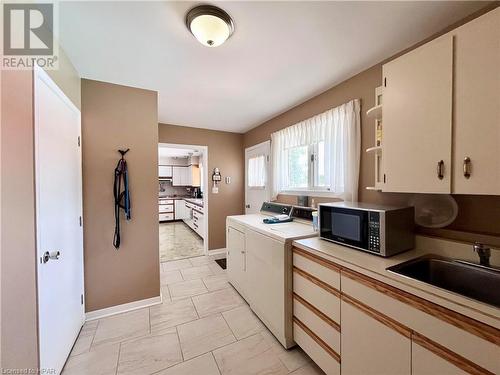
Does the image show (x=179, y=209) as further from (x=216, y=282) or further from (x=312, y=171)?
(x=312, y=171)

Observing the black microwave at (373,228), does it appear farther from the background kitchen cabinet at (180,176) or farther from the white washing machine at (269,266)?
the background kitchen cabinet at (180,176)

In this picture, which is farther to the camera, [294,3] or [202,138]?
[202,138]

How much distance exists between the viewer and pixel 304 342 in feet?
5.08

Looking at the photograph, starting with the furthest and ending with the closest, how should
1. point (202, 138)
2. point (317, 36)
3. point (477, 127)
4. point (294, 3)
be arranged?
point (202, 138)
point (317, 36)
point (294, 3)
point (477, 127)

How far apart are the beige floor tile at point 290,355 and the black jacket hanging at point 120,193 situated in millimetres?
1800

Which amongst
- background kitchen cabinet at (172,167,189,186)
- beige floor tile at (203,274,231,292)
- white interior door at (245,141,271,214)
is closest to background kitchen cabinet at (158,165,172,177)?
background kitchen cabinet at (172,167,189,186)

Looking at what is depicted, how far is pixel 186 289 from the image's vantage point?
8.73ft

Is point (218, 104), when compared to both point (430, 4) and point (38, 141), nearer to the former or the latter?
point (38, 141)

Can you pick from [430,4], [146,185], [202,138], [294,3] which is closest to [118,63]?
[146,185]

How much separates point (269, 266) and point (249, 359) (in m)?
0.70

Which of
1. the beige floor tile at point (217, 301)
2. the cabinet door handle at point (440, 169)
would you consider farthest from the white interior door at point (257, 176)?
the cabinet door handle at point (440, 169)

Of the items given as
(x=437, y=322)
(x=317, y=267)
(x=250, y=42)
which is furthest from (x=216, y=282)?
(x=250, y=42)

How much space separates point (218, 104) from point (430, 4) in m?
2.13

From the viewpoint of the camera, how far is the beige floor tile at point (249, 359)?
1.50 m
